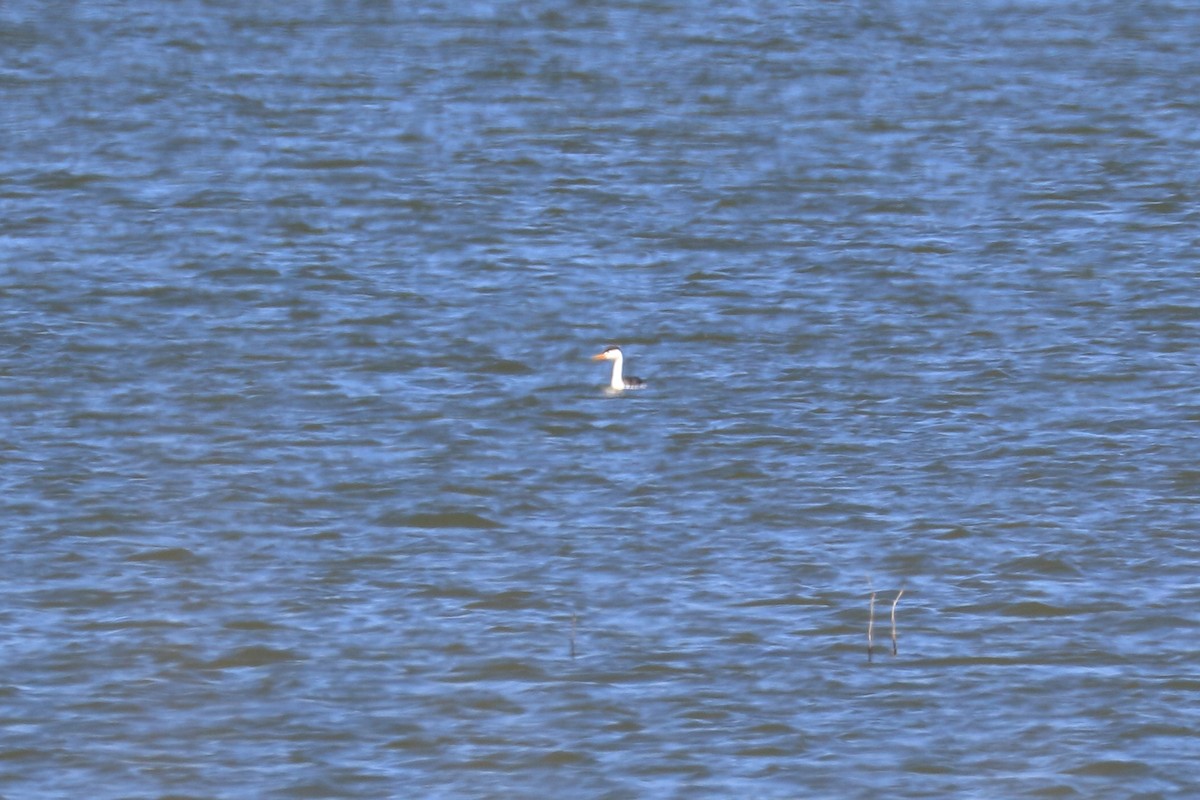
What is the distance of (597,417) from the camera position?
18.3 meters

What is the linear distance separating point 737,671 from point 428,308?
28.4 feet

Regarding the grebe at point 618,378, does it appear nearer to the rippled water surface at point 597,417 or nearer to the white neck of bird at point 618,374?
the white neck of bird at point 618,374

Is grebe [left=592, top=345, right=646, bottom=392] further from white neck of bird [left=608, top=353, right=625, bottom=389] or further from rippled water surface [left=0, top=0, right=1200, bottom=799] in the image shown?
rippled water surface [left=0, top=0, right=1200, bottom=799]

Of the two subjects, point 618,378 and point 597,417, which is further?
point 618,378

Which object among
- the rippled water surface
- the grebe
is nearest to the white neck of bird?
the grebe

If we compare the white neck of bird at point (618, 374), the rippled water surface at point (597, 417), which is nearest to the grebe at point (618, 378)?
the white neck of bird at point (618, 374)

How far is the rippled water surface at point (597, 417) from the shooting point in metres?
12.4

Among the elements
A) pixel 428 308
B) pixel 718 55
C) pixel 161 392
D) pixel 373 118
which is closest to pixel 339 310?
pixel 428 308

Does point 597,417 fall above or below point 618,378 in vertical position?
below

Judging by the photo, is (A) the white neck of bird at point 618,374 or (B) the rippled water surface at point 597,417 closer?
(B) the rippled water surface at point 597,417

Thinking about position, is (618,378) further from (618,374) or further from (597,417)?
(597,417)

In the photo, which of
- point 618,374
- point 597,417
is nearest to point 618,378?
point 618,374

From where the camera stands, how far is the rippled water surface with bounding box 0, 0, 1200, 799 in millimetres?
12383

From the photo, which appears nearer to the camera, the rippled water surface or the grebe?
the rippled water surface
